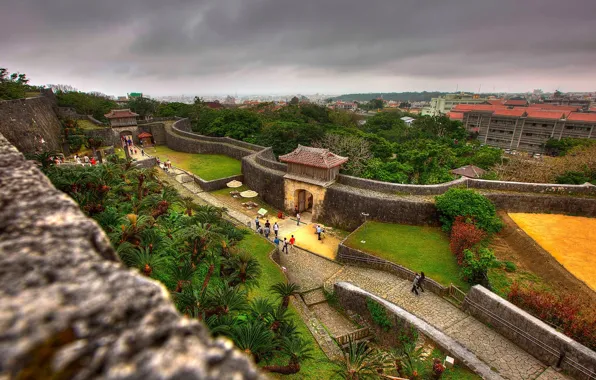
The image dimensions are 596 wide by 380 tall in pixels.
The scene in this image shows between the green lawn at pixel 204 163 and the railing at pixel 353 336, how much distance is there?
1809 cm

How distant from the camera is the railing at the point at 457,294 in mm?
11414

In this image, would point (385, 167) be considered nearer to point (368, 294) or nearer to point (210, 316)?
point (368, 294)

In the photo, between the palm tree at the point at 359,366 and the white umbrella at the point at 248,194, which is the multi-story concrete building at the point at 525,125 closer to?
the white umbrella at the point at 248,194

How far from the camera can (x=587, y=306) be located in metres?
9.68

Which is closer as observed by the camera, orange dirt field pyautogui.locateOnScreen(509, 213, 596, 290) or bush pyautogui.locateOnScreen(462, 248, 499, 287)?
bush pyautogui.locateOnScreen(462, 248, 499, 287)

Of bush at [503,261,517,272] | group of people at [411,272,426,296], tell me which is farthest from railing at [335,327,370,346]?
bush at [503,261,517,272]

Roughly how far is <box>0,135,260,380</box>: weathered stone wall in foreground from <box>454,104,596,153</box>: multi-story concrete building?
59603 mm

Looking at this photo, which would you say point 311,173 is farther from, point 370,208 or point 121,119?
point 121,119

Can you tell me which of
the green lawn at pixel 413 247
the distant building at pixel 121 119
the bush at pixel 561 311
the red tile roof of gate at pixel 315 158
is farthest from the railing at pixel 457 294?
the distant building at pixel 121 119

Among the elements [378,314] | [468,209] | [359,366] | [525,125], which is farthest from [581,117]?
[359,366]

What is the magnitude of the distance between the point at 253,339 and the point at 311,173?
13903 mm

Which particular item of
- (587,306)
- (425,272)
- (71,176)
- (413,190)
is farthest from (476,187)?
(71,176)

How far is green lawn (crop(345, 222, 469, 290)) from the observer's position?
43.0 ft

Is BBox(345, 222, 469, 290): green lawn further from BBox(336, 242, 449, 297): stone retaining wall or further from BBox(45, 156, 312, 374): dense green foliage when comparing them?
BBox(45, 156, 312, 374): dense green foliage
